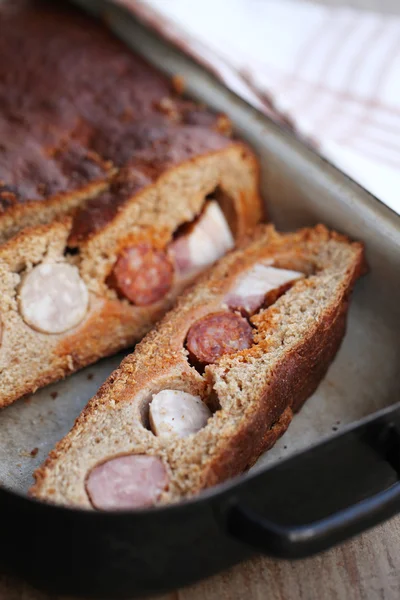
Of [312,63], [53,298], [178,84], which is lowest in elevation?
[53,298]

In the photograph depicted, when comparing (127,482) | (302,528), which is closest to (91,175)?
(127,482)

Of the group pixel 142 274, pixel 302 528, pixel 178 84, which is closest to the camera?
pixel 302 528

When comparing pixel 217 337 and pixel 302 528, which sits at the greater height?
pixel 302 528

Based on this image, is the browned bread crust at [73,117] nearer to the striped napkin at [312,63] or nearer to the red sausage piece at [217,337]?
the striped napkin at [312,63]

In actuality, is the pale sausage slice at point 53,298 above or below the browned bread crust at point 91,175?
below

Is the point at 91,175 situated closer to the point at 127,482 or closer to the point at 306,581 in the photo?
the point at 127,482

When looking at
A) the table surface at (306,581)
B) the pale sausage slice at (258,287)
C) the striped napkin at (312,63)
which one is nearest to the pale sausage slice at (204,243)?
the pale sausage slice at (258,287)
